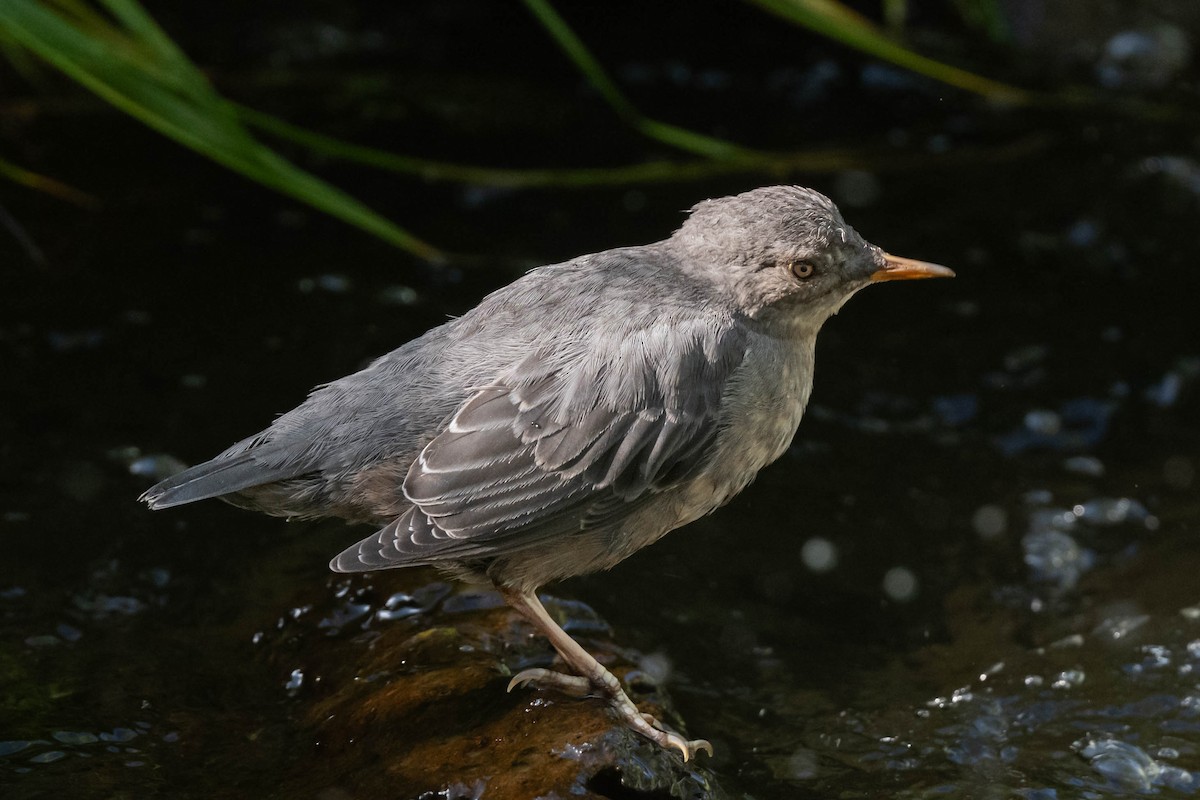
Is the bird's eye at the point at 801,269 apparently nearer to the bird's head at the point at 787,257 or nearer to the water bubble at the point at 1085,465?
the bird's head at the point at 787,257

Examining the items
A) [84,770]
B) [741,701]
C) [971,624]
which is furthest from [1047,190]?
[84,770]

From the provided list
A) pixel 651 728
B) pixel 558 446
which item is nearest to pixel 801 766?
pixel 651 728

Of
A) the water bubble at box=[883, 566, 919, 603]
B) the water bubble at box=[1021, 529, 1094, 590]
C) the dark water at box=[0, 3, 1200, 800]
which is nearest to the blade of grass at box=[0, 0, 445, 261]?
the dark water at box=[0, 3, 1200, 800]

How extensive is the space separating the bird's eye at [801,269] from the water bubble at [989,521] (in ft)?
5.40

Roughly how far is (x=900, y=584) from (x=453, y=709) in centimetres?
181

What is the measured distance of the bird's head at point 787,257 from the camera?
3256mm

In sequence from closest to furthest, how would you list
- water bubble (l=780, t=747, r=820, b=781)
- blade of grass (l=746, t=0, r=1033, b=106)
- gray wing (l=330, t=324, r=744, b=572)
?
1. gray wing (l=330, t=324, r=744, b=572)
2. water bubble (l=780, t=747, r=820, b=781)
3. blade of grass (l=746, t=0, r=1033, b=106)

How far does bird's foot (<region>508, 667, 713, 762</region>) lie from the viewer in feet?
9.79

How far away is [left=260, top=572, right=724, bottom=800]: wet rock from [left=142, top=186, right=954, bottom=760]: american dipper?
0.13 m

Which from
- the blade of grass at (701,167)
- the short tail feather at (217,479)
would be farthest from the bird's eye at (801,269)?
the blade of grass at (701,167)

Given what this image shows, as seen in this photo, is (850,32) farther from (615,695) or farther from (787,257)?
(615,695)

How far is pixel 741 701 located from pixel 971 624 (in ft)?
2.96

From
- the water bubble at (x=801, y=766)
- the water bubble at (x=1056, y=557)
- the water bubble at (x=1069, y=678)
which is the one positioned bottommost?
the water bubble at (x=801, y=766)

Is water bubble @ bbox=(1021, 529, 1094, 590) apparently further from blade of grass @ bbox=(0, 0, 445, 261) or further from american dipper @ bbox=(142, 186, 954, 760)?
blade of grass @ bbox=(0, 0, 445, 261)
